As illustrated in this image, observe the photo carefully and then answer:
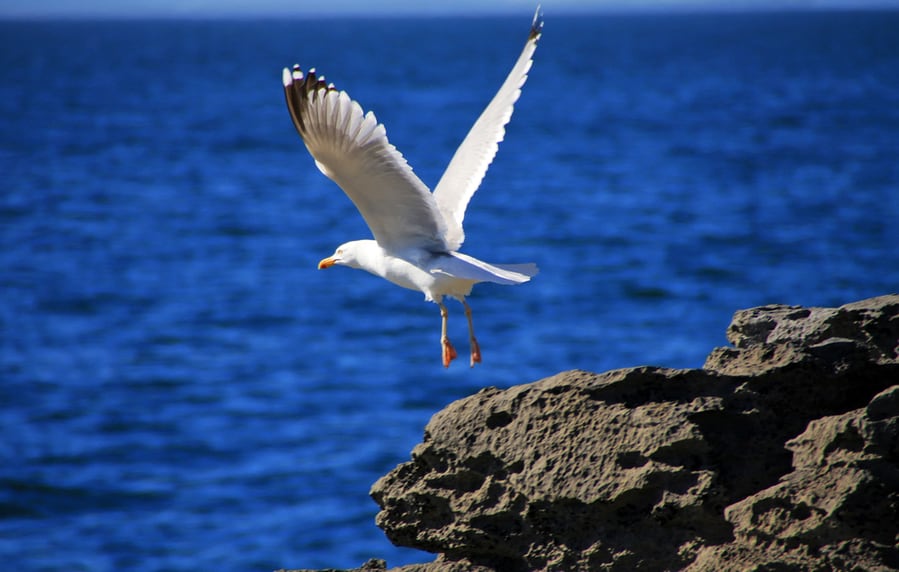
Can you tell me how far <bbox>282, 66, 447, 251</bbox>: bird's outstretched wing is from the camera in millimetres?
5820

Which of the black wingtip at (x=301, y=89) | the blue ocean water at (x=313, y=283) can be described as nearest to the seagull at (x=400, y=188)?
the black wingtip at (x=301, y=89)

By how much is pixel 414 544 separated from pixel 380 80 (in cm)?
7377

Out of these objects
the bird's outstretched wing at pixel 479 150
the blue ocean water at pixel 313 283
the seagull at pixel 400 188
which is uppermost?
the blue ocean water at pixel 313 283

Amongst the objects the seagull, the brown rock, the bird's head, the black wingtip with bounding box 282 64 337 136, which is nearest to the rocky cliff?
the brown rock

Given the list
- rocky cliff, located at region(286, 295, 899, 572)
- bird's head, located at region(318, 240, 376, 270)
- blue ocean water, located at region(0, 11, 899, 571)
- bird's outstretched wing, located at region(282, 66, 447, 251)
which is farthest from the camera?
blue ocean water, located at region(0, 11, 899, 571)

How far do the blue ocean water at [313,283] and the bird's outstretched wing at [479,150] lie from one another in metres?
5.78

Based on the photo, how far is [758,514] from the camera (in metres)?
3.63

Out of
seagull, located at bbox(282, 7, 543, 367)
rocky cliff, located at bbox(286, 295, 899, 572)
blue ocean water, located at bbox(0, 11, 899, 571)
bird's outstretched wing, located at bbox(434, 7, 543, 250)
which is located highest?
blue ocean water, located at bbox(0, 11, 899, 571)

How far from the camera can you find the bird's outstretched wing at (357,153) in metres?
5.82

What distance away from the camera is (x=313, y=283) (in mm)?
26766

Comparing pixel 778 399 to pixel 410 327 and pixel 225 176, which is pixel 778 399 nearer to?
pixel 410 327

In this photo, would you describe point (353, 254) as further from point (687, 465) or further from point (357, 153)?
point (687, 465)

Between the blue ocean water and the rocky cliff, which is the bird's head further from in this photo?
the blue ocean water

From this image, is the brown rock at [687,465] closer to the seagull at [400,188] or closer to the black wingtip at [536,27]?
the seagull at [400,188]
